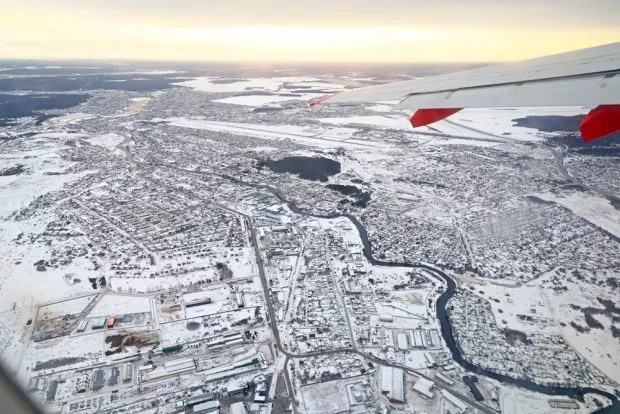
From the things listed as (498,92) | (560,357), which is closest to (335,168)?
(560,357)

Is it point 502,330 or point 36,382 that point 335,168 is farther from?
point 36,382

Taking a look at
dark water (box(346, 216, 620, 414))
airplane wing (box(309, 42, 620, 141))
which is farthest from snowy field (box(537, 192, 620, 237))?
airplane wing (box(309, 42, 620, 141))

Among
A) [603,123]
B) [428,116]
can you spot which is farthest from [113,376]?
[603,123]

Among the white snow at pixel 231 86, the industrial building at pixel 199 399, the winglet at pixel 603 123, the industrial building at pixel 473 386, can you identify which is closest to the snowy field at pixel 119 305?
the industrial building at pixel 199 399

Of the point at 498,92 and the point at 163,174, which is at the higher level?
the point at 498,92

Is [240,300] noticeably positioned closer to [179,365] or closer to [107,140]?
[179,365]

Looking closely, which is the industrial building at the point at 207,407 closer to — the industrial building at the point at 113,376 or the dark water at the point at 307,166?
the industrial building at the point at 113,376
